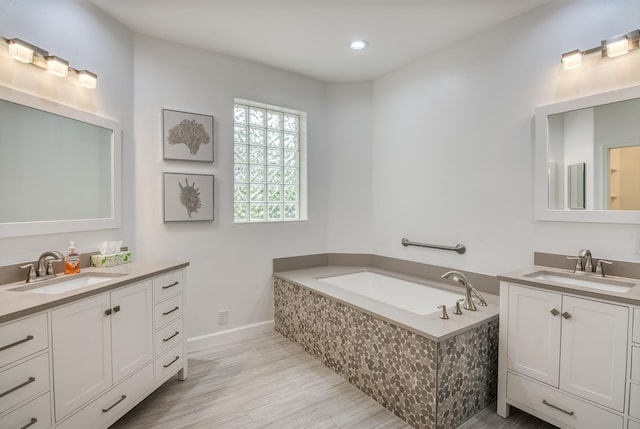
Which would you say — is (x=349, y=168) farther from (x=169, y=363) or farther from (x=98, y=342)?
(x=98, y=342)

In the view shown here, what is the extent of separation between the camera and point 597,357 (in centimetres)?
162

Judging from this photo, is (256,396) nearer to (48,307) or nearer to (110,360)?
(110,360)

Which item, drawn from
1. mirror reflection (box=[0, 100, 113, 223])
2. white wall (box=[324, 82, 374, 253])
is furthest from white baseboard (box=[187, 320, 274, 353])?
mirror reflection (box=[0, 100, 113, 223])

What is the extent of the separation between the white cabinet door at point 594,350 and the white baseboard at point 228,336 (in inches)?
94.4

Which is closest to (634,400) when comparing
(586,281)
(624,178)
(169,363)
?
(586,281)

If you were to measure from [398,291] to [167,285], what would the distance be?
78.0 inches

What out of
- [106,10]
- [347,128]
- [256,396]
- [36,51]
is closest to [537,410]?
[256,396]

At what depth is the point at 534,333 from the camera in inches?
72.5

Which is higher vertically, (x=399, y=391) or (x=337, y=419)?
(x=399, y=391)

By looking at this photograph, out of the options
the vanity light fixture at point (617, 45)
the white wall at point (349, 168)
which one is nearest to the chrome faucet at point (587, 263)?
the vanity light fixture at point (617, 45)

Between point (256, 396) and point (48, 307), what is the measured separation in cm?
136

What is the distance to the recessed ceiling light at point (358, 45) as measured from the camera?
2.73m

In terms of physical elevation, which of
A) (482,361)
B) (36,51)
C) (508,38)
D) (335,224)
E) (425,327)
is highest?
(508,38)

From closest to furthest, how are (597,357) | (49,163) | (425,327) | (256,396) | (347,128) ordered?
(597,357)
(425,327)
(49,163)
(256,396)
(347,128)
